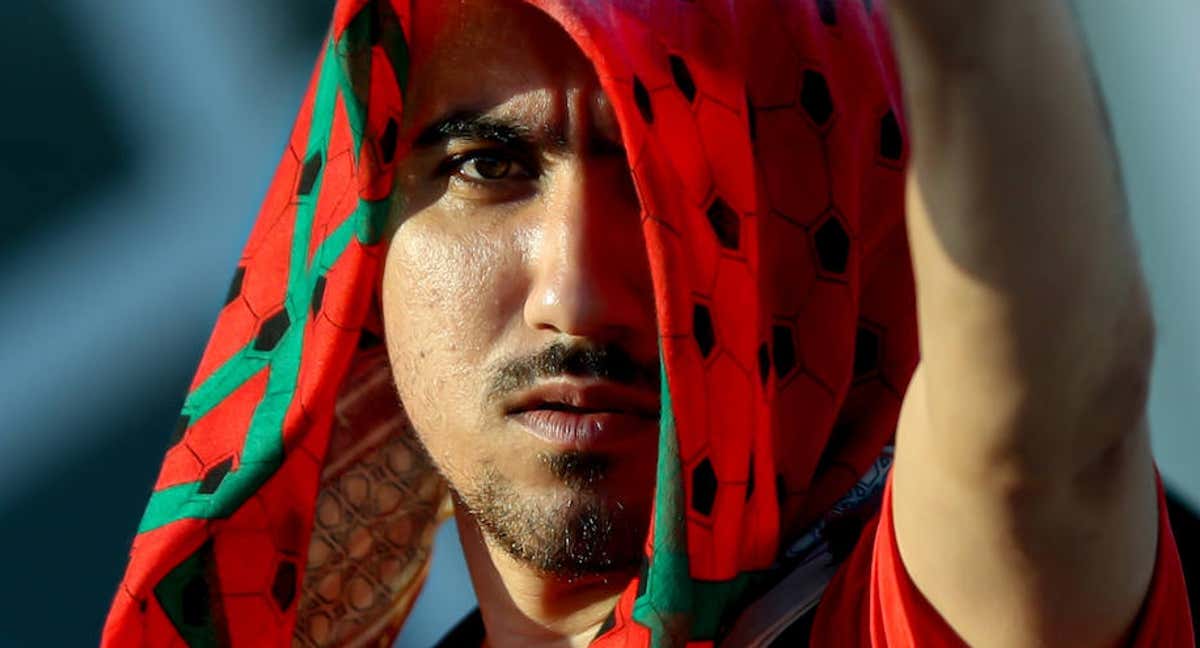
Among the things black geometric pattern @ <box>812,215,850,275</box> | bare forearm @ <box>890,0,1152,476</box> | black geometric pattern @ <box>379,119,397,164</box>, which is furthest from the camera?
black geometric pattern @ <box>379,119,397,164</box>

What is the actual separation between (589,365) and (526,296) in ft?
0.28

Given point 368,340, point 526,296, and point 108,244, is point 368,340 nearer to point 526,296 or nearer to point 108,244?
point 526,296

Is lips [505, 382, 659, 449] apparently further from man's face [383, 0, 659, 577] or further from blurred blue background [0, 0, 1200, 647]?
blurred blue background [0, 0, 1200, 647]

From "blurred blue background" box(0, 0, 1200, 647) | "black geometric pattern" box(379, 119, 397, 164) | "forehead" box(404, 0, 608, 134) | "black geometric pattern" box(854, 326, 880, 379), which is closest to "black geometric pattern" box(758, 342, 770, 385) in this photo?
"black geometric pattern" box(854, 326, 880, 379)

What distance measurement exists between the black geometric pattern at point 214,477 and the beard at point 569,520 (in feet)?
0.71

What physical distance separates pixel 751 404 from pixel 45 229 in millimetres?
1151

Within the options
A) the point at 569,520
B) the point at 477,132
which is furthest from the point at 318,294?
the point at 569,520

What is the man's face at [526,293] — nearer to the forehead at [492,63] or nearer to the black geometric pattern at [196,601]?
the forehead at [492,63]

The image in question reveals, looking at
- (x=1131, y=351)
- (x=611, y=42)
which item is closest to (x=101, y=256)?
(x=611, y=42)

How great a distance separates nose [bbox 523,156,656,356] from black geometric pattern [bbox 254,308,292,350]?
0.27m

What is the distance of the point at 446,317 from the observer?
1.40m

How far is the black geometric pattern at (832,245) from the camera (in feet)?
4.26

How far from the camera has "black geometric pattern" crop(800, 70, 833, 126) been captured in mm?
1336

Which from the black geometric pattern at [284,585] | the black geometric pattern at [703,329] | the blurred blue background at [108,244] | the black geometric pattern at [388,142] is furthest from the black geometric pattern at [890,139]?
the blurred blue background at [108,244]
